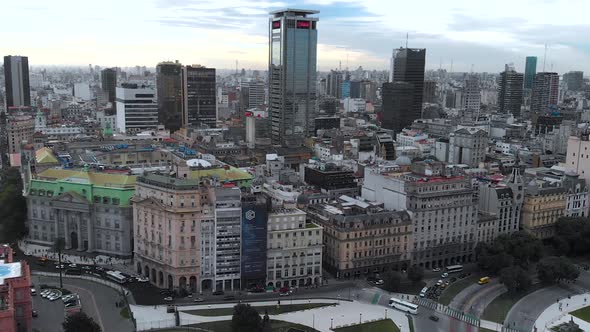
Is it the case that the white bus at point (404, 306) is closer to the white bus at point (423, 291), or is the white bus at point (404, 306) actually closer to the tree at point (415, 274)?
the white bus at point (423, 291)

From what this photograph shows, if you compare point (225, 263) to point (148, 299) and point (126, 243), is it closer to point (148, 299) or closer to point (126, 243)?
point (148, 299)

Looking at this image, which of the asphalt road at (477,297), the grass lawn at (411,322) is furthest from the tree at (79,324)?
the asphalt road at (477,297)

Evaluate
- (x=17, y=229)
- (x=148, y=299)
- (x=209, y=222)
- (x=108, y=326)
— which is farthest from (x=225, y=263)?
(x=17, y=229)

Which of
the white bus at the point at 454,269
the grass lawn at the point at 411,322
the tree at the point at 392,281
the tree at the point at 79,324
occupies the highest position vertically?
the tree at the point at 79,324

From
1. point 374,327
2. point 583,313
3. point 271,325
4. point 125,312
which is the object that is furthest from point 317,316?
point 583,313

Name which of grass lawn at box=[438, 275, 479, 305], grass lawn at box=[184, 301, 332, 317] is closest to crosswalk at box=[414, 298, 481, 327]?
grass lawn at box=[438, 275, 479, 305]

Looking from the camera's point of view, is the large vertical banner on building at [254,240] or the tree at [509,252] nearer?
the large vertical banner on building at [254,240]

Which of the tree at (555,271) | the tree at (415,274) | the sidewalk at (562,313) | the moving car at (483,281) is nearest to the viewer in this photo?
the sidewalk at (562,313)
